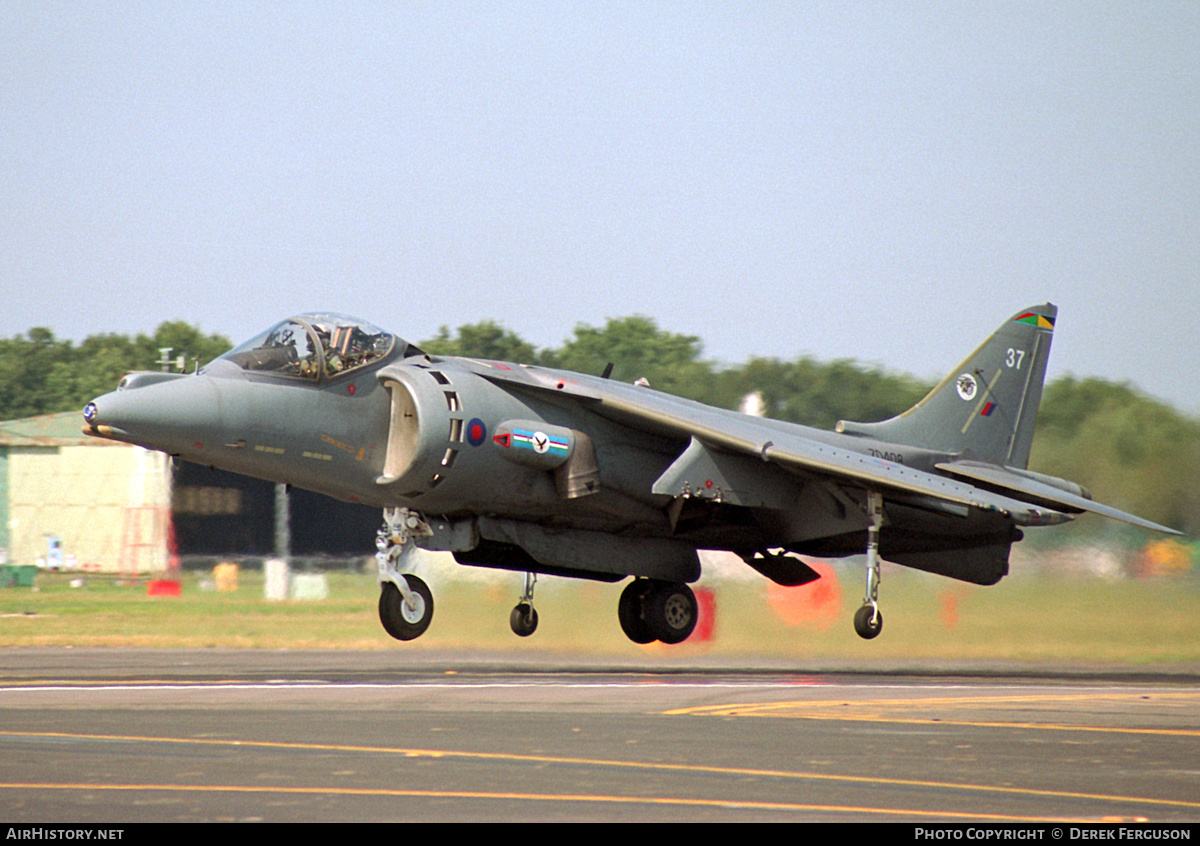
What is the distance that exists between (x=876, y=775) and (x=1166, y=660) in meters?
11.7

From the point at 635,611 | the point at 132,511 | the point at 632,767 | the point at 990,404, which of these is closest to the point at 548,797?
the point at 632,767

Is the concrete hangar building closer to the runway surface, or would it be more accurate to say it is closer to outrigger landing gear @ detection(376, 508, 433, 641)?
the runway surface

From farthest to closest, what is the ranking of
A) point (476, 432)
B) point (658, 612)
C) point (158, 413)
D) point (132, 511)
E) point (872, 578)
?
point (132, 511), point (658, 612), point (872, 578), point (476, 432), point (158, 413)

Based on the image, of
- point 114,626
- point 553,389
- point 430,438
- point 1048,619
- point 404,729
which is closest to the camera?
point 404,729

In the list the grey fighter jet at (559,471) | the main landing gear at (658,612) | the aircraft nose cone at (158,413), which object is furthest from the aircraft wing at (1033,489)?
the aircraft nose cone at (158,413)

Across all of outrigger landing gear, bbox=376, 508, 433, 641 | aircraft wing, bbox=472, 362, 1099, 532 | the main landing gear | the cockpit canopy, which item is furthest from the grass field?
the cockpit canopy

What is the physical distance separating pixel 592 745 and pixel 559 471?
5.01 m

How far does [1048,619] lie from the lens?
1888 cm

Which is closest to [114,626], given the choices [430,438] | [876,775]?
[430,438]

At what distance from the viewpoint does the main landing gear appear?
57.3 feet

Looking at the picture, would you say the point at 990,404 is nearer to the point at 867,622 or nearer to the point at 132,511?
the point at 867,622

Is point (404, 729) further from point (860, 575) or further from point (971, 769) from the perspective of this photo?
point (860, 575)

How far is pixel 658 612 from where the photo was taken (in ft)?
57.2

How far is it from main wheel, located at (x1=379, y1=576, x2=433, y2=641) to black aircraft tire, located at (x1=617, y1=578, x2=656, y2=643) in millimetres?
3370
